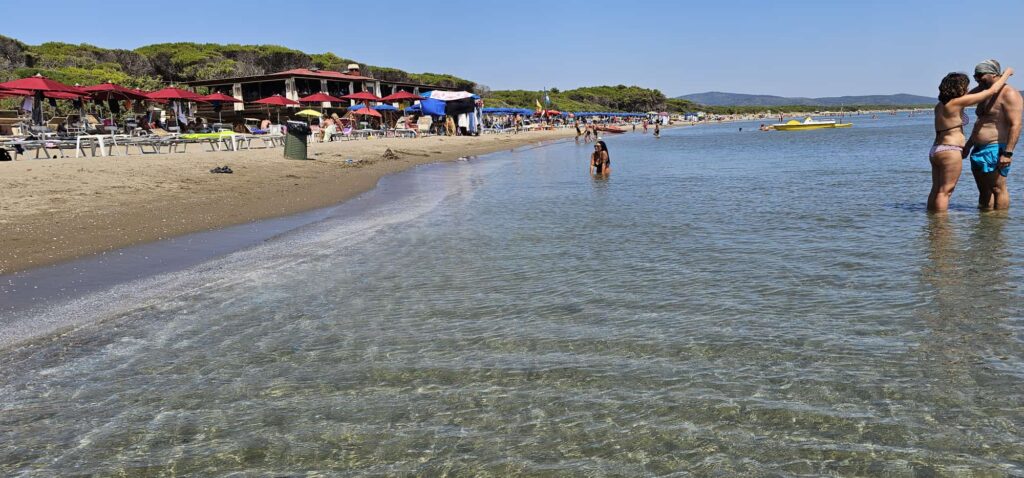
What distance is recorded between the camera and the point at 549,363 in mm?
3832

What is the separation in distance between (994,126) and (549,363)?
277 inches

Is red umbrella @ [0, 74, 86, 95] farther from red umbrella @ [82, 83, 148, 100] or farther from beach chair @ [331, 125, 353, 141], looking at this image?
beach chair @ [331, 125, 353, 141]

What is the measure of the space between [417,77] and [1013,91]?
263ft

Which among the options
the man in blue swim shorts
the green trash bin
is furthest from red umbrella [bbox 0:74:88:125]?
the man in blue swim shorts

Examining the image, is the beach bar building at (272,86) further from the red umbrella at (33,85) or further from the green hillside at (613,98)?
the green hillside at (613,98)

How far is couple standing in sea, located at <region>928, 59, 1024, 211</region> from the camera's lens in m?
7.58

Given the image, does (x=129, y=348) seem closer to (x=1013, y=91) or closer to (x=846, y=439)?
(x=846, y=439)

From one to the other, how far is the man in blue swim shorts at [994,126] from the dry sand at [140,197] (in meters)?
9.92

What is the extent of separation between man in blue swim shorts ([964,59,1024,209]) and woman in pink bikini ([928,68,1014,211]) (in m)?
0.12

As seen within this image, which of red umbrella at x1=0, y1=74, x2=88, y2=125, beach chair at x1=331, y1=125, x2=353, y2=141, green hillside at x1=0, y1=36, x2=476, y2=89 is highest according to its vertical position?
green hillside at x1=0, y1=36, x2=476, y2=89

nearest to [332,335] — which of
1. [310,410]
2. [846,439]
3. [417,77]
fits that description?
[310,410]

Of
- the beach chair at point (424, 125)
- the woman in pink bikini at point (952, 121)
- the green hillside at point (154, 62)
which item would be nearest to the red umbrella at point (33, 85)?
the green hillside at point (154, 62)

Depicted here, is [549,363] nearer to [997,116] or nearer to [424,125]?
[997,116]

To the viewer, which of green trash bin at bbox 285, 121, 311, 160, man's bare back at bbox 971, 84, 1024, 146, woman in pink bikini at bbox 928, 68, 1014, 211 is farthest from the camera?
green trash bin at bbox 285, 121, 311, 160
